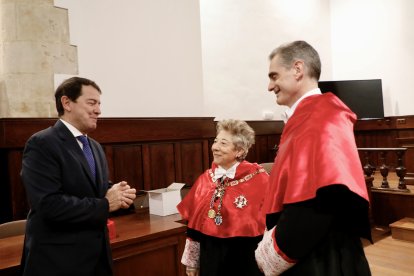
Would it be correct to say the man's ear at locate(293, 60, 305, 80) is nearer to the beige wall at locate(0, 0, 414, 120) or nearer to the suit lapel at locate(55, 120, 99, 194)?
the suit lapel at locate(55, 120, 99, 194)

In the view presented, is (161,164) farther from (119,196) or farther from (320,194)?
(320,194)

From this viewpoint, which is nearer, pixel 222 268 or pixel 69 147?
pixel 69 147

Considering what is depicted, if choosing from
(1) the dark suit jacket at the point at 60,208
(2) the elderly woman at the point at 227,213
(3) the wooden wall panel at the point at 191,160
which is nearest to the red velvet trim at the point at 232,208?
(2) the elderly woman at the point at 227,213

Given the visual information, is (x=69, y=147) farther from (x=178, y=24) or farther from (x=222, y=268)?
(x=178, y=24)

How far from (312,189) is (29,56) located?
279 cm

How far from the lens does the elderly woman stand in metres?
2.09

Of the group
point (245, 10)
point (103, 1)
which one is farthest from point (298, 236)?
point (245, 10)

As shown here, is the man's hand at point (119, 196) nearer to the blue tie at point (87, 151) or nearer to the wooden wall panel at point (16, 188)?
the blue tie at point (87, 151)

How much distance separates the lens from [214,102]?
5.57 metres

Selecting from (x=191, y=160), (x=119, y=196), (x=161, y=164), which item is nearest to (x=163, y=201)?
(x=161, y=164)

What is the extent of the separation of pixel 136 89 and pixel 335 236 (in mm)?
2929

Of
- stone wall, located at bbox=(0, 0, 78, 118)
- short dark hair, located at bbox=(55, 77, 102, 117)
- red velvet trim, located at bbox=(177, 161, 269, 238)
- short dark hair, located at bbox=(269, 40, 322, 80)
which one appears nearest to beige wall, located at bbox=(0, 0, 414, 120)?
stone wall, located at bbox=(0, 0, 78, 118)

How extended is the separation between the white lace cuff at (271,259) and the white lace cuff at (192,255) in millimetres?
869

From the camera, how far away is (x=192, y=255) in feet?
7.05
